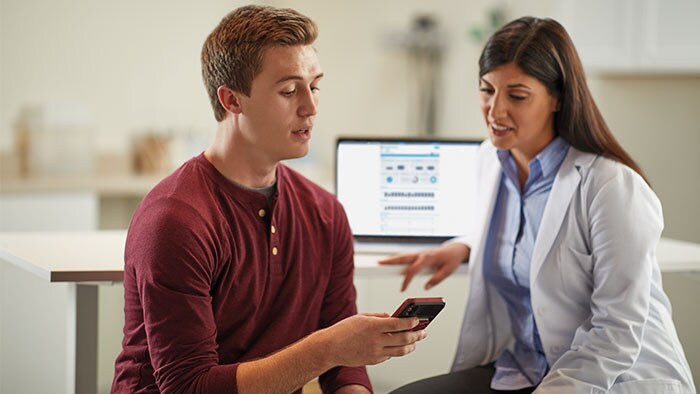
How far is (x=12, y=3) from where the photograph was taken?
12.4 ft

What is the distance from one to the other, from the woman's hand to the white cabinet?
42.4 inches

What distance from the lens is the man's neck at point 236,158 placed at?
1.60m

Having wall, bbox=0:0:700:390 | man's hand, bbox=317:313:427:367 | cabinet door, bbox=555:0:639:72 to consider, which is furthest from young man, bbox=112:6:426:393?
wall, bbox=0:0:700:390

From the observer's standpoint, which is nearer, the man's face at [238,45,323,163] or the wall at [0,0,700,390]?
the man's face at [238,45,323,163]

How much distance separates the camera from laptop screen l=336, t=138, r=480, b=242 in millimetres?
2318

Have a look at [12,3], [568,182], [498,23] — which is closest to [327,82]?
[498,23]

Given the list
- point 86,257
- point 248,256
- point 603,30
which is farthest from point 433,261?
point 603,30

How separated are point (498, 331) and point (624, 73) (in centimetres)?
126

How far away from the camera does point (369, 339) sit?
145 centimetres

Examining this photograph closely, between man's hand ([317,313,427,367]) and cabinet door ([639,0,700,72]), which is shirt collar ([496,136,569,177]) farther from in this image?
cabinet door ([639,0,700,72])

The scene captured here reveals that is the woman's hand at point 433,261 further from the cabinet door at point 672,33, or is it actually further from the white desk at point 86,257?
the cabinet door at point 672,33

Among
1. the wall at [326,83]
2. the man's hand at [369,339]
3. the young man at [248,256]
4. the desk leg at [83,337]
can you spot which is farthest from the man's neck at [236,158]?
the wall at [326,83]

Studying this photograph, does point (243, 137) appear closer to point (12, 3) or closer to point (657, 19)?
point (657, 19)

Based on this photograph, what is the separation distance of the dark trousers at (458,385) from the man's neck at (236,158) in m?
0.60
